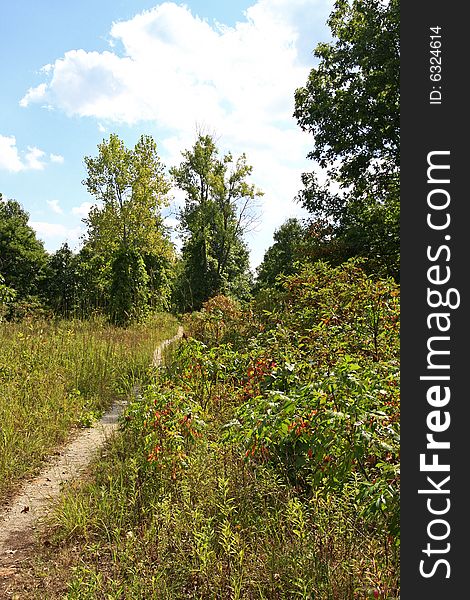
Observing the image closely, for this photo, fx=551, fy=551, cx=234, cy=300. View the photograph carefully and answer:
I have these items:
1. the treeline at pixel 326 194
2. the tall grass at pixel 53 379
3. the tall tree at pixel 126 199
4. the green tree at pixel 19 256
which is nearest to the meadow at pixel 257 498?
the tall grass at pixel 53 379

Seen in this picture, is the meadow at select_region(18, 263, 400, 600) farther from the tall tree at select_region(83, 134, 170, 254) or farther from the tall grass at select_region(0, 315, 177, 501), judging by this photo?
the tall tree at select_region(83, 134, 170, 254)

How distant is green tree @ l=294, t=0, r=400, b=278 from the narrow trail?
7.96 m

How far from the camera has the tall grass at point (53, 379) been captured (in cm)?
503

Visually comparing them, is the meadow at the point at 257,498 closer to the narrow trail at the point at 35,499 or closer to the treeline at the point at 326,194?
the narrow trail at the point at 35,499

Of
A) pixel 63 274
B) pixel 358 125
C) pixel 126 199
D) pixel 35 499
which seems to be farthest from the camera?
pixel 126 199

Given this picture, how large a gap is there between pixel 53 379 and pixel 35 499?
2.64m

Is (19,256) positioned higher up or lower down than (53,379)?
higher up

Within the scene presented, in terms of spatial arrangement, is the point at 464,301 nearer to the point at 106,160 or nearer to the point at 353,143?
the point at 353,143

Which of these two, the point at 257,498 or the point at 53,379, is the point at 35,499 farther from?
the point at 53,379

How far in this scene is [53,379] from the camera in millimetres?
6688

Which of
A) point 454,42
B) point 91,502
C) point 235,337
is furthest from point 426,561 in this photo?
point 235,337

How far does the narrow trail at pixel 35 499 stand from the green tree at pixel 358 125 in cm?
796

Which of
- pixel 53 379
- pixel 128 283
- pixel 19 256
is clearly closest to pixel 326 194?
pixel 128 283

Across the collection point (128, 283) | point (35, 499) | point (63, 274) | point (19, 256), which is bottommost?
point (35, 499)
